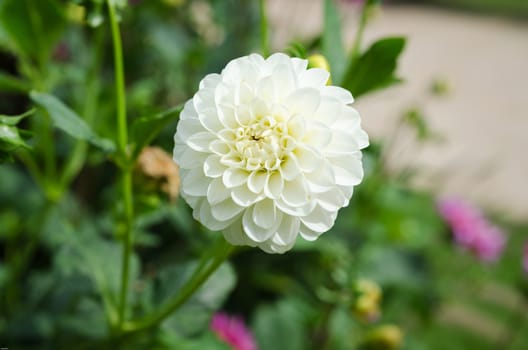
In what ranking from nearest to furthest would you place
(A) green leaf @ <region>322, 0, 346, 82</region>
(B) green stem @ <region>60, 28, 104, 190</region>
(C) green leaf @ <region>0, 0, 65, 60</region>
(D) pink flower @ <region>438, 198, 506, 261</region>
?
(A) green leaf @ <region>322, 0, 346, 82</region>
(C) green leaf @ <region>0, 0, 65, 60</region>
(B) green stem @ <region>60, 28, 104, 190</region>
(D) pink flower @ <region>438, 198, 506, 261</region>

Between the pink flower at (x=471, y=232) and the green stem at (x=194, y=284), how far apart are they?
85cm

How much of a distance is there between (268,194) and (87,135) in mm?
219

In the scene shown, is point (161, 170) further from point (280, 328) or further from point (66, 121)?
point (280, 328)

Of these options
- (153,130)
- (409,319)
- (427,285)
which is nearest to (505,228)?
(409,319)

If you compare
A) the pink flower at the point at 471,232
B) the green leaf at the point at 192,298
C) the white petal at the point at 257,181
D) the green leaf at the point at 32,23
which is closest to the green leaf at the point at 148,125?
the white petal at the point at 257,181

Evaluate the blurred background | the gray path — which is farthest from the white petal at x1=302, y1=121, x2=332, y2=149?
the gray path

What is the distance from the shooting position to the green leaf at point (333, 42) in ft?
2.40

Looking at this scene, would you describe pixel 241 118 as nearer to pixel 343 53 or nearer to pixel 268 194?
pixel 268 194

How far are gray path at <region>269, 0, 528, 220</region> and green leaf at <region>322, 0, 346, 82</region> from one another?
2.91 feet

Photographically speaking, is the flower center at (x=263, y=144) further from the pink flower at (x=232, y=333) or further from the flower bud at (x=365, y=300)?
the pink flower at (x=232, y=333)

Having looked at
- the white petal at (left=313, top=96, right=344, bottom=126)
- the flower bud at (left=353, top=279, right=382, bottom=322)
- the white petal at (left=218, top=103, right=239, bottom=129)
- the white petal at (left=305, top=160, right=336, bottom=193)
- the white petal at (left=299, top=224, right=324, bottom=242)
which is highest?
the white petal at (left=313, top=96, right=344, bottom=126)

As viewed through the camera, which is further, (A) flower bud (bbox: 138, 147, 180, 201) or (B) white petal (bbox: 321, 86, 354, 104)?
(A) flower bud (bbox: 138, 147, 180, 201)

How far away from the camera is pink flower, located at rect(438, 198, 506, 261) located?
4.55 feet

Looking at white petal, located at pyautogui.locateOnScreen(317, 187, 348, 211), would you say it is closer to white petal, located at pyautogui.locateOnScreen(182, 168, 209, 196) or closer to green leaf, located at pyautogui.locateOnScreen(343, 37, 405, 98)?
white petal, located at pyautogui.locateOnScreen(182, 168, 209, 196)
